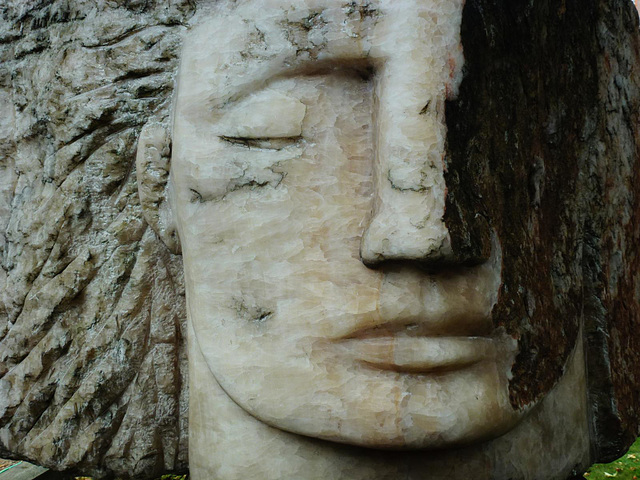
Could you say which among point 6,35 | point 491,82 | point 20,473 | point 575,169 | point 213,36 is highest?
point 6,35

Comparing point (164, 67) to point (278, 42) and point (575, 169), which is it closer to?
point (278, 42)

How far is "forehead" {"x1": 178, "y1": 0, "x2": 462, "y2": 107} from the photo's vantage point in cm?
111

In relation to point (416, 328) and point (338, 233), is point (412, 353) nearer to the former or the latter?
point (416, 328)

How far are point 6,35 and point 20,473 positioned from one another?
1.39m

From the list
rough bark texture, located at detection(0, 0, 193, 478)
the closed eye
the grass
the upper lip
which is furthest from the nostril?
the grass

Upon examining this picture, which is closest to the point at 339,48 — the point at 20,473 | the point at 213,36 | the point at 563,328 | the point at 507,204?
the point at 213,36

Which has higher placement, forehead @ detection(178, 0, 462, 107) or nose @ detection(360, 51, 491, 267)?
forehead @ detection(178, 0, 462, 107)

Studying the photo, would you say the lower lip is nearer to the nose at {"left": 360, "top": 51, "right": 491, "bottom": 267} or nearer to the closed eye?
the nose at {"left": 360, "top": 51, "right": 491, "bottom": 267}

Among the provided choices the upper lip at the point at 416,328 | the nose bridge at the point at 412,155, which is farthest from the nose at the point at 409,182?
the upper lip at the point at 416,328

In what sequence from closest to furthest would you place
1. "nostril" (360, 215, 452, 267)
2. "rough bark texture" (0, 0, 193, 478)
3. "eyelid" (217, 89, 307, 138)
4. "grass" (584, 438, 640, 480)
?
"nostril" (360, 215, 452, 267), "eyelid" (217, 89, 307, 138), "rough bark texture" (0, 0, 193, 478), "grass" (584, 438, 640, 480)

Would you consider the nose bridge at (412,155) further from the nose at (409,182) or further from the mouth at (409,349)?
the mouth at (409,349)

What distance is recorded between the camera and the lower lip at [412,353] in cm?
108

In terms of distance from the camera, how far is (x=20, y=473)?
2.21 m

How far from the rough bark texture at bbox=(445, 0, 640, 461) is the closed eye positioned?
0.86 feet
